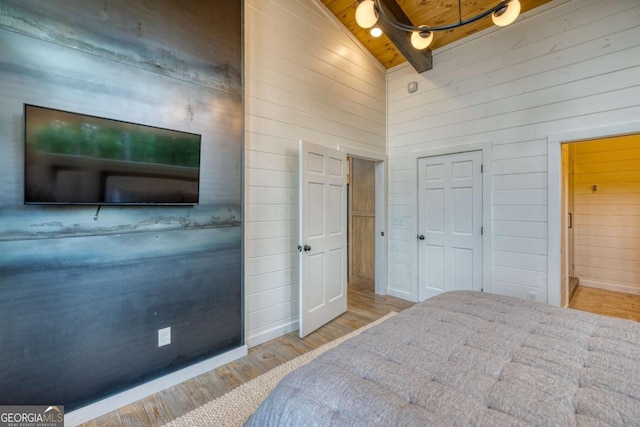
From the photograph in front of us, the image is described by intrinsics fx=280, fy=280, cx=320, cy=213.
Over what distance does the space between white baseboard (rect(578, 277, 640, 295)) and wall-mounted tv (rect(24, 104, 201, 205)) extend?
5828mm

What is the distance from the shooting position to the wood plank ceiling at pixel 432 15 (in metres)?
2.95

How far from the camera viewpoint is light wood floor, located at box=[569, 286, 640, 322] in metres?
3.37

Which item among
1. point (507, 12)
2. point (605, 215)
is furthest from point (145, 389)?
point (605, 215)

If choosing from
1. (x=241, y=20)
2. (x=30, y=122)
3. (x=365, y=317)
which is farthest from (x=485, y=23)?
(x=30, y=122)

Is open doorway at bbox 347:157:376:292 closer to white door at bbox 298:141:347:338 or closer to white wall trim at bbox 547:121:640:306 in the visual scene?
white door at bbox 298:141:347:338

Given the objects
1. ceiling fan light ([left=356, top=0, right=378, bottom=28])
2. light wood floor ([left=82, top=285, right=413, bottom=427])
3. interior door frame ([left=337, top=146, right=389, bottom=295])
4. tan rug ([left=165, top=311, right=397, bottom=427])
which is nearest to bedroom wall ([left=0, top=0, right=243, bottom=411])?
light wood floor ([left=82, top=285, right=413, bottom=427])

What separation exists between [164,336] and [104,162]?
1286 mm

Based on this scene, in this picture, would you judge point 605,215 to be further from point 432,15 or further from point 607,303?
point 432,15

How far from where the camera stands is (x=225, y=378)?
2195 millimetres

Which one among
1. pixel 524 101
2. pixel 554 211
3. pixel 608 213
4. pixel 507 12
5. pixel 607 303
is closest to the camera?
pixel 507 12

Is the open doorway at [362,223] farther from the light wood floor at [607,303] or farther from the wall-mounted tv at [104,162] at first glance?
the wall-mounted tv at [104,162]

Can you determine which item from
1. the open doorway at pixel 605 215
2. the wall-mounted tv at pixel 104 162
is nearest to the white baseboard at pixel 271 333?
the wall-mounted tv at pixel 104 162

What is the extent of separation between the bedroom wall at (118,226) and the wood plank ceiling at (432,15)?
1451 millimetres

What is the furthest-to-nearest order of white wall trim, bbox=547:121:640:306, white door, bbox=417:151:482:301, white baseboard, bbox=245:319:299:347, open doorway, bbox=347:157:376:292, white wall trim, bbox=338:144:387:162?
open doorway, bbox=347:157:376:292 → white wall trim, bbox=338:144:387:162 → white door, bbox=417:151:482:301 → white wall trim, bbox=547:121:640:306 → white baseboard, bbox=245:319:299:347
